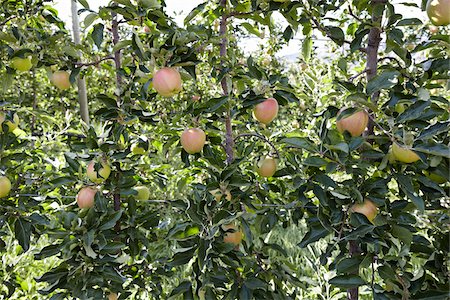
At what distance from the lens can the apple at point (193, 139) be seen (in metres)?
1.16

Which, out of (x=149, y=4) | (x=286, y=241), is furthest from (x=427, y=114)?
(x=286, y=241)

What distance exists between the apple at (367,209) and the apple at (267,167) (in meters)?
0.30

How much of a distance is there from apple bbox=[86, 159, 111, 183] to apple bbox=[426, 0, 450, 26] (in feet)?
3.08

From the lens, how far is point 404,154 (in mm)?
946

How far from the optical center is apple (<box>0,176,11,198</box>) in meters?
1.28

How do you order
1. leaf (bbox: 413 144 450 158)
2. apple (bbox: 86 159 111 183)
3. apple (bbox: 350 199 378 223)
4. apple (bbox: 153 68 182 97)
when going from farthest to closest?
apple (bbox: 86 159 111 183)
apple (bbox: 153 68 182 97)
apple (bbox: 350 199 378 223)
leaf (bbox: 413 144 450 158)

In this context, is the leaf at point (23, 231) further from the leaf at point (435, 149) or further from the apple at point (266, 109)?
the leaf at point (435, 149)

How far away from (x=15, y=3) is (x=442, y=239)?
1.53 m

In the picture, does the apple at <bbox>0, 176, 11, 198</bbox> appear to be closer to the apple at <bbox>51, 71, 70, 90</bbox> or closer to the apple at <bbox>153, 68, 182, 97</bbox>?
the apple at <bbox>51, 71, 70, 90</bbox>

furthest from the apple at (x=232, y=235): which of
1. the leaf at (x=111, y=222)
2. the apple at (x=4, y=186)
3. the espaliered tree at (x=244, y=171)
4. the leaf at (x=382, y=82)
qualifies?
the apple at (x=4, y=186)

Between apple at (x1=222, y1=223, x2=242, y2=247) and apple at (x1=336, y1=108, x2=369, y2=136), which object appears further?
apple at (x1=222, y1=223, x2=242, y2=247)

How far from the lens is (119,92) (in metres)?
1.24

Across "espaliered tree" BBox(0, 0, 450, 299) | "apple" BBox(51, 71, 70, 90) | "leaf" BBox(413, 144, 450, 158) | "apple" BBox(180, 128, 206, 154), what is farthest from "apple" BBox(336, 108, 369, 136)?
"apple" BBox(51, 71, 70, 90)

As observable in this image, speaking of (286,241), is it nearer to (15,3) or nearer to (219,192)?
(219,192)
